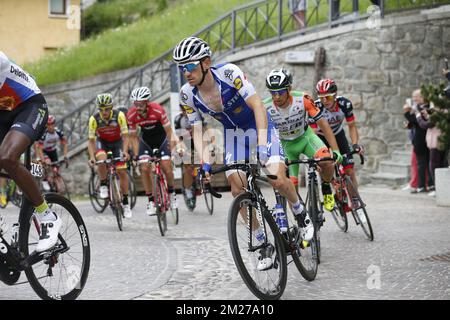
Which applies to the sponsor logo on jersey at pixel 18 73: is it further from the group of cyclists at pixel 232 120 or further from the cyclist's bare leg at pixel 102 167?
the cyclist's bare leg at pixel 102 167

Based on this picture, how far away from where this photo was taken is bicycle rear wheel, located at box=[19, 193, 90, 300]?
6.06 meters

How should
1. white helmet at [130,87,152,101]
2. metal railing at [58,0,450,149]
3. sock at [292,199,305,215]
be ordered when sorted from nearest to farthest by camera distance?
1. sock at [292,199,305,215]
2. white helmet at [130,87,152,101]
3. metal railing at [58,0,450,149]

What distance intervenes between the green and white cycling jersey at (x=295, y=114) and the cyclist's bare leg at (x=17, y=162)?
142 inches

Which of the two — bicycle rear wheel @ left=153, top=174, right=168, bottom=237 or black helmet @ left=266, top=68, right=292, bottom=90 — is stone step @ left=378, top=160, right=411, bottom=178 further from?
black helmet @ left=266, top=68, right=292, bottom=90

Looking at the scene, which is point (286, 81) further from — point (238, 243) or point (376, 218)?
point (376, 218)

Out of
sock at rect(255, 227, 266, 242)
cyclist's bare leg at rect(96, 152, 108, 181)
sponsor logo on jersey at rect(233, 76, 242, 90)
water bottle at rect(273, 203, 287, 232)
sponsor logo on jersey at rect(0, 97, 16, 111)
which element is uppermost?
sponsor logo on jersey at rect(233, 76, 242, 90)

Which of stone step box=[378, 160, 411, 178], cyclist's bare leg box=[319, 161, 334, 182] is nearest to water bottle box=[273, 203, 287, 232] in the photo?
cyclist's bare leg box=[319, 161, 334, 182]

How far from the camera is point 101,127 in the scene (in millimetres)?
13484

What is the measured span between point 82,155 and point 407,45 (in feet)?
33.3

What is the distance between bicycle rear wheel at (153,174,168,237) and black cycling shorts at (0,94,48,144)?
5.26 metres

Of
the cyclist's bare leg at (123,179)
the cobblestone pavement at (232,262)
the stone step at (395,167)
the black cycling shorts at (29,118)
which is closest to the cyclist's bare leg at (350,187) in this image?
the cobblestone pavement at (232,262)

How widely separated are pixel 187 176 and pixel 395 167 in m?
6.45

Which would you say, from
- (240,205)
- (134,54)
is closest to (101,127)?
(240,205)

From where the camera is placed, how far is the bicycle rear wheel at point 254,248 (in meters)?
6.13
